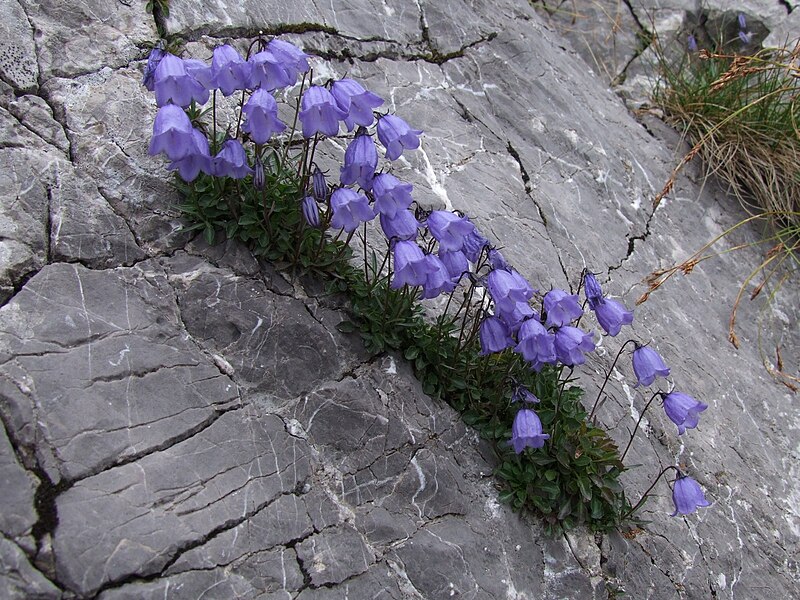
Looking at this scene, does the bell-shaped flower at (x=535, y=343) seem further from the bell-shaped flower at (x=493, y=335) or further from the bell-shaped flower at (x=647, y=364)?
the bell-shaped flower at (x=647, y=364)

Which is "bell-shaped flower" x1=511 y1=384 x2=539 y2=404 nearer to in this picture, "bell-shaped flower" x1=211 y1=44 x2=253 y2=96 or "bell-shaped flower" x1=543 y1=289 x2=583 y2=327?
"bell-shaped flower" x1=543 y1=289 x2=583 y2=327

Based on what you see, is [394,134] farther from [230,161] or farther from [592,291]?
[592,291]

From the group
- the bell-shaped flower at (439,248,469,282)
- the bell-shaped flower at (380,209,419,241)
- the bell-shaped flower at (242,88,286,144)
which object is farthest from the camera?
the bell-shaped flower at (439,248,469,282)

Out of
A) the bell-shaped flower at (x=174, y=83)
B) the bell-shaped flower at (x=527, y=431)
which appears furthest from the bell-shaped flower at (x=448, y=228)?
the bell-shaped flower at (x=174, y=83)

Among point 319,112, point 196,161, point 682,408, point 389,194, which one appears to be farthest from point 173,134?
point 682,408

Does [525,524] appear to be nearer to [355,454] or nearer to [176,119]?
[355,454]

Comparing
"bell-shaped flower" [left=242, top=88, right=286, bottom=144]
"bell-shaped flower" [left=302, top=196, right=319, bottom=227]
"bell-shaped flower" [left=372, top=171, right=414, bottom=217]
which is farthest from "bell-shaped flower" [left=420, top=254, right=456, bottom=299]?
"bell-shaped flower" [left=242, top=88, right=286, bottom=144]
